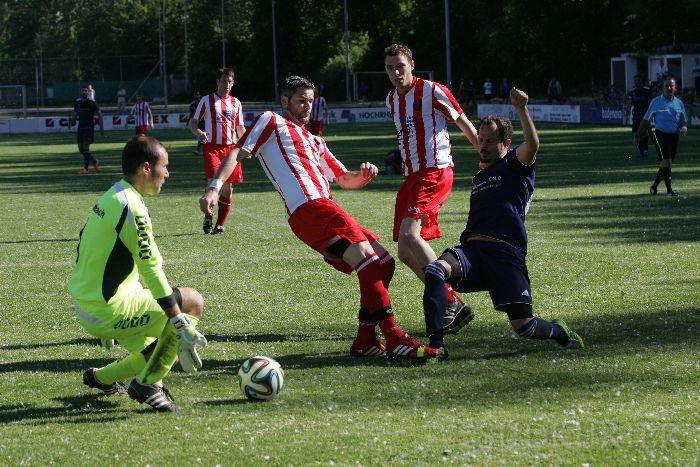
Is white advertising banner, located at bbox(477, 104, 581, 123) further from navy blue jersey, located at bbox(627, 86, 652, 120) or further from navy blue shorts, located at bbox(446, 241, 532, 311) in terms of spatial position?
navy blue shorts, located at bbox(446, 241, 532, 311)

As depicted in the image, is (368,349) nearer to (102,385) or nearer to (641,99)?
(102,385)

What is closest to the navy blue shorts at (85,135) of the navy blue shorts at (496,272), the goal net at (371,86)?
the navy blue shorts at (496,272)

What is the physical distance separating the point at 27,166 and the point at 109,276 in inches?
1074

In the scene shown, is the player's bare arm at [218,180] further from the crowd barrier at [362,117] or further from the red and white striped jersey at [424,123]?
the crowd barrier at [362,117]

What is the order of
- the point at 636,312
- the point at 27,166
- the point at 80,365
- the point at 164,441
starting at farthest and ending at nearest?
the point at 27,166, the point at 636,312, the point at 80,365, the point at 164,441

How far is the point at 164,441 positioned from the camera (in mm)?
6102

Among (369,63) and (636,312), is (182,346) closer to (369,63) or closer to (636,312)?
(636,312)

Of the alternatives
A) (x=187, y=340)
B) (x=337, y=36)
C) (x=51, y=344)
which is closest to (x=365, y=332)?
(x=187, y=340)

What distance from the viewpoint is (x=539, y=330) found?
8008mm

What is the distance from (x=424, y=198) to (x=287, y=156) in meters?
1.50

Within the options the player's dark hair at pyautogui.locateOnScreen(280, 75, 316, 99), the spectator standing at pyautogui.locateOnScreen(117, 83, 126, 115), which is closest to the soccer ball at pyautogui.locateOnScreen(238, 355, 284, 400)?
the player's dark hair at pyautogui.locateOnScreen(280, 75, 316, 99)

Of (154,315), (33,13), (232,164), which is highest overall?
(33,13)

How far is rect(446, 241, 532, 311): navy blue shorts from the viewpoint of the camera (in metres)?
7.90

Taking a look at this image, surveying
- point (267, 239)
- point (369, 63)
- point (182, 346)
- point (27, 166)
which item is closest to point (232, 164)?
point (182, 346)
